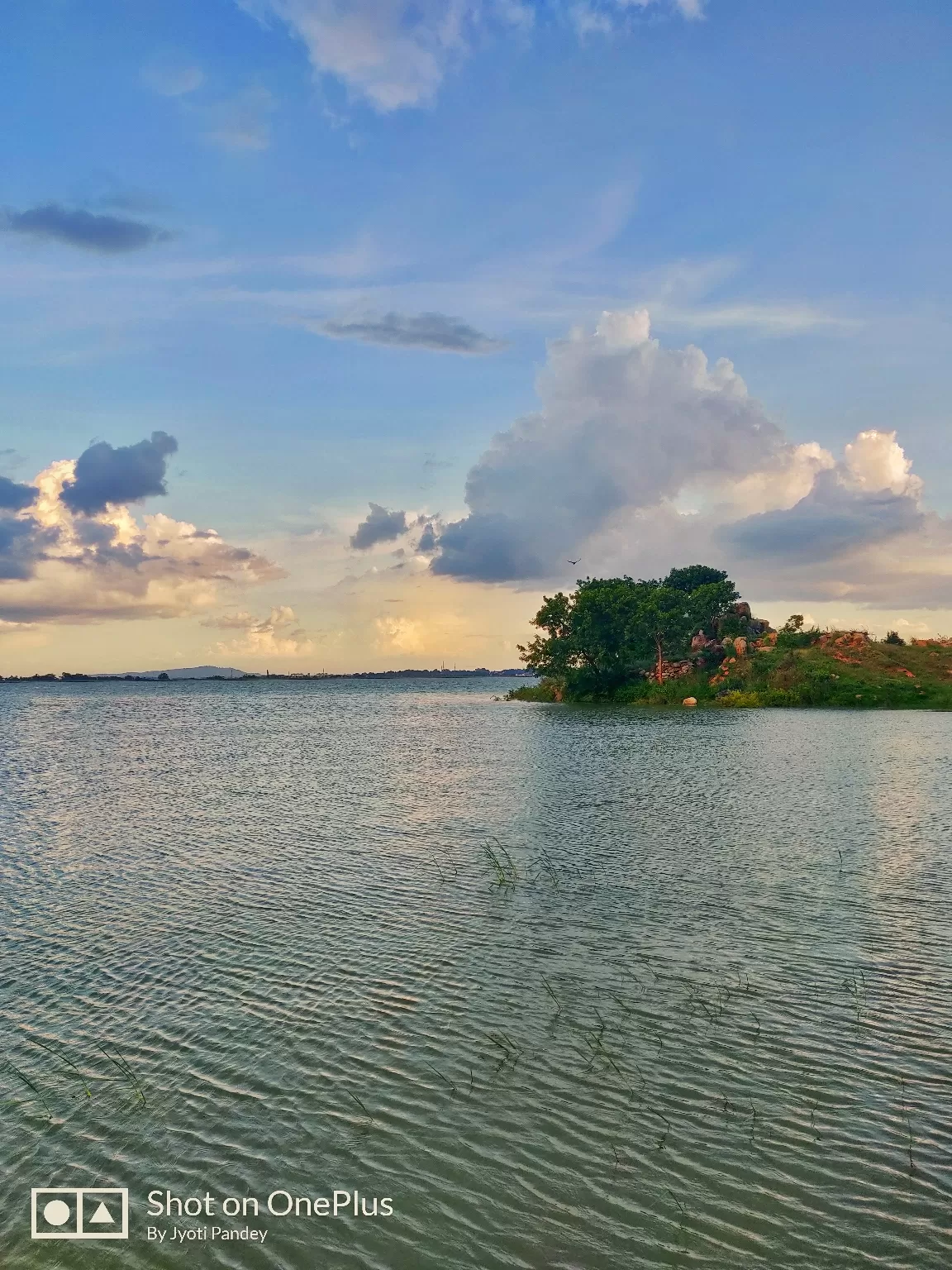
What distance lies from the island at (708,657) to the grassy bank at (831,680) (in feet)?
0.48

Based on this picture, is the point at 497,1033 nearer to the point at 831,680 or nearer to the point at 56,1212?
the point at 56,1212

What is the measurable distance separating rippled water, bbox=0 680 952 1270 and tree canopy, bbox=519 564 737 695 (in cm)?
9551

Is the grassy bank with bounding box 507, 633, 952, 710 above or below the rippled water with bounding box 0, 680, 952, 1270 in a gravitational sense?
above

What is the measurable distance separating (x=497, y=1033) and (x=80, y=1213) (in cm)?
674

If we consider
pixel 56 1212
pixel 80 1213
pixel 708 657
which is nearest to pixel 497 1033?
pixel 80 1213

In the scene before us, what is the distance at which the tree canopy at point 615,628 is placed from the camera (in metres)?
130

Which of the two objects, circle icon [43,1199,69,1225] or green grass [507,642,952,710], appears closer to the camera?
circle icon [43,1199,69,1225]

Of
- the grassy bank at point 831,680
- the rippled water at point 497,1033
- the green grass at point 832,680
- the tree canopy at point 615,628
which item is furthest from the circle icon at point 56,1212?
the tree canopy at point 615,628

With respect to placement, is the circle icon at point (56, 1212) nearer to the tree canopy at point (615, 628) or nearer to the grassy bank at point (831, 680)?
the grassy bank at point (831, 680)

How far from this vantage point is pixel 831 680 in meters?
110

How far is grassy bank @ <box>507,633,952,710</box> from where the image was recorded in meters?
106

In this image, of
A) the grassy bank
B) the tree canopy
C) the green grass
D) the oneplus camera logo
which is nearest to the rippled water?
the oneplus camera logo

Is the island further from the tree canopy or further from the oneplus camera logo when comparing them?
the oneplus camera logo

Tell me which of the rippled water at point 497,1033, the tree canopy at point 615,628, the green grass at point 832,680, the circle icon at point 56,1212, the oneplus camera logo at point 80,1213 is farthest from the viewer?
the tree canopy at point 615,628
